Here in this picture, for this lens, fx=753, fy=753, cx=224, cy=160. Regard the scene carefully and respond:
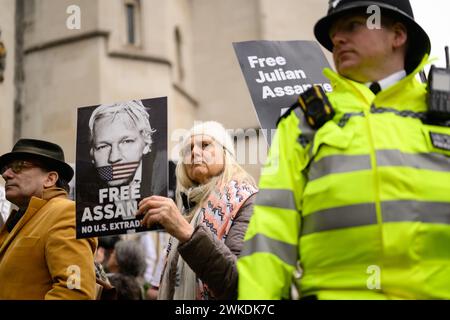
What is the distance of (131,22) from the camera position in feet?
66.6

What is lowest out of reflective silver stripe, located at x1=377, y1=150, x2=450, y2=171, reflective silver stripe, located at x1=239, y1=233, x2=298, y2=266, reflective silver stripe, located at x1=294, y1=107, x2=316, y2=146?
reflective silver stripe, located at x1=239, y1=233, x2=298, y2=266

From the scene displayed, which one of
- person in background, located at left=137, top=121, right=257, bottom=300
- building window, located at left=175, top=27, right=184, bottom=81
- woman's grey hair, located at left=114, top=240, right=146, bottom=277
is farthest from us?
building window, located at left=175, top=27, right=184, bottom=81

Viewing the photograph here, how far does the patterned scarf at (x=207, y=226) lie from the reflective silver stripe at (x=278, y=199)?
1.16 m

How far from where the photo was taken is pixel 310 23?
23375mm

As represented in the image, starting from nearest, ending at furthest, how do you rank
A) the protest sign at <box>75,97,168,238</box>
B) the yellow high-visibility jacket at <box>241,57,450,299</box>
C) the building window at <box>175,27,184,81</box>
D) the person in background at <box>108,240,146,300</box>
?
the yellow high-visibility jacket at <box>241,57,450,299</box>
the protest sign at <box>75,97,168,238</box>
the person in background at <box>108,240,146,300</box>
the building window at <box>175,27,184,81</box>

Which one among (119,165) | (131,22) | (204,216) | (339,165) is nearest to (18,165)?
(119,165)

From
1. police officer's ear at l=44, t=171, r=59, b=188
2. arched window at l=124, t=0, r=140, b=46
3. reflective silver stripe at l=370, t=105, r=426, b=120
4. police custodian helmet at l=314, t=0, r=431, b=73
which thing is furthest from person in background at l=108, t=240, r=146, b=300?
arched window at l=124, t=0, r=140, b=46

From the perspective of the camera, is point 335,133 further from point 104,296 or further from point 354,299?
point 104,296

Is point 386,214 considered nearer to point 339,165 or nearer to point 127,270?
point 339,165

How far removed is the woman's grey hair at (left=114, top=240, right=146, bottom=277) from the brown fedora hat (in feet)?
9.37

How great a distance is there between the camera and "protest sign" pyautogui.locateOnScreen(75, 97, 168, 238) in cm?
366

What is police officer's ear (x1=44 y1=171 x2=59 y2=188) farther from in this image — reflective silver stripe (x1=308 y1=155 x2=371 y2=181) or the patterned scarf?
reflective silver stripe (x1=308 y1=155 x2=371 y2=181)

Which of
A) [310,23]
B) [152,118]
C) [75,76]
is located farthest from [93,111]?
[310,23]

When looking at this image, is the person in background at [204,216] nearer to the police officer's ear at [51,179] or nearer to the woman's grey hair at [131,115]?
the woman's grey hair at [131,115]
